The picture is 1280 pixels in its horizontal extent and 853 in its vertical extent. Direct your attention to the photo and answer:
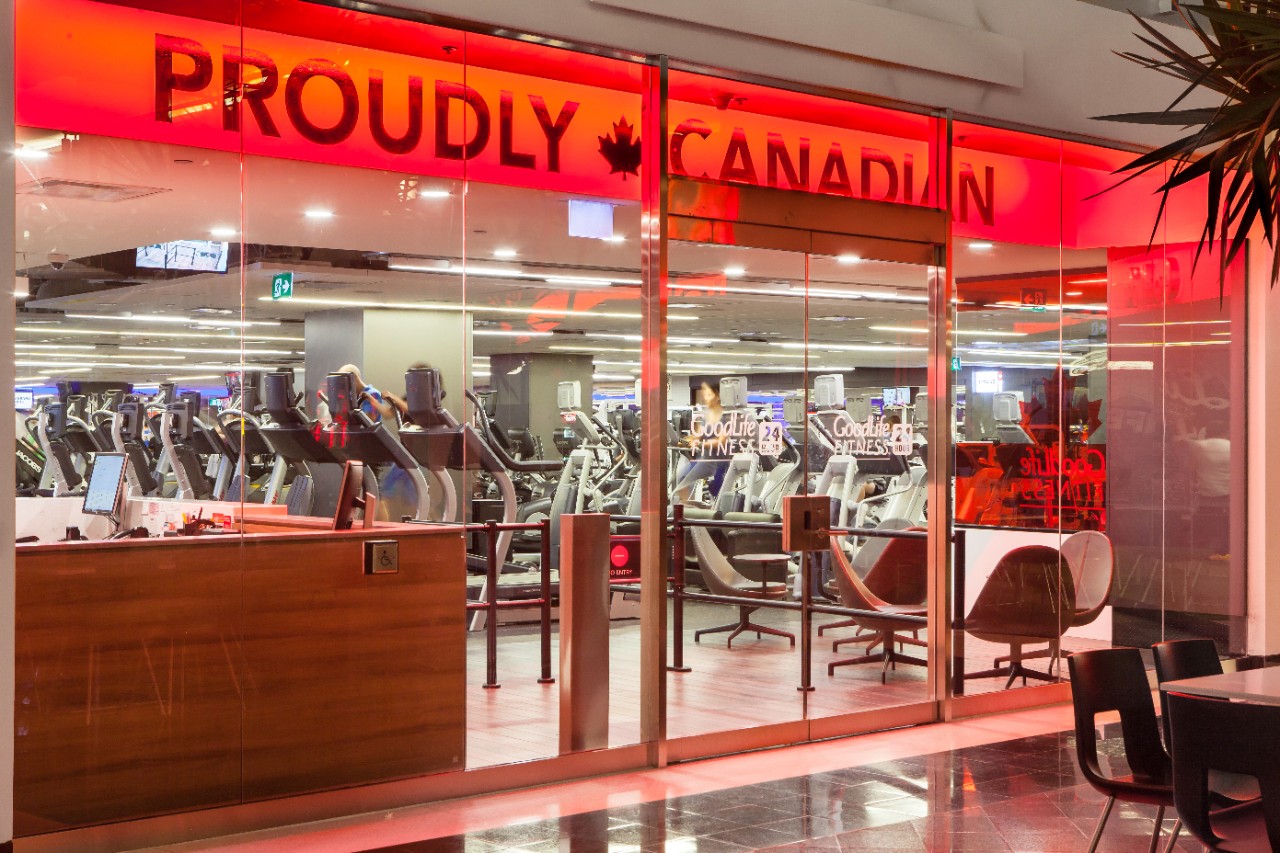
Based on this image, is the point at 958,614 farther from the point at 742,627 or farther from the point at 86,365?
the point at 86,365

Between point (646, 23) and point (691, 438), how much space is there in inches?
73.9

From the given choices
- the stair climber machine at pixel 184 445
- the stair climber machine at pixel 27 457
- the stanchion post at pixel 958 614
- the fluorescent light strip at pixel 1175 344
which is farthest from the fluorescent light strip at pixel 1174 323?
the stair climber machine at pixel 27 457

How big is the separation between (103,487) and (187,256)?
92 cm

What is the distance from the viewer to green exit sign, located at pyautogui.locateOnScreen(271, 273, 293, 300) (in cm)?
536

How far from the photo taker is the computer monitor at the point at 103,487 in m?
4.87

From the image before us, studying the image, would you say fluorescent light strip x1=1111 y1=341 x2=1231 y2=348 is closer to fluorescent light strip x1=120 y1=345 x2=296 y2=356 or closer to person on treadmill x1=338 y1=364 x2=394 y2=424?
person on treadmill x1=338 y1=364 x2=394 y2=424

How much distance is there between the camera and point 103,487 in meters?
4.89

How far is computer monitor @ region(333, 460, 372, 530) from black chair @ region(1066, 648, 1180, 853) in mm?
2800

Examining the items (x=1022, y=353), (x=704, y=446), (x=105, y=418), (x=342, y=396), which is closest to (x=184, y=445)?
(x=105, y=418)

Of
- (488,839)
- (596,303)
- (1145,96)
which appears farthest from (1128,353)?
(488,839)

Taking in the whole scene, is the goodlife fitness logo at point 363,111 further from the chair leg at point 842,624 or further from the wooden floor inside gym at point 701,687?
the chair leg at point 842,624

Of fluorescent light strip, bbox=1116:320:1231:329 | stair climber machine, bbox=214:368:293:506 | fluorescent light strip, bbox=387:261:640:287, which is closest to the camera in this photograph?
stair climber machine, bbox=214:368:293:506

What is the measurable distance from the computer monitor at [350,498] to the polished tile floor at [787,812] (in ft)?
3.80

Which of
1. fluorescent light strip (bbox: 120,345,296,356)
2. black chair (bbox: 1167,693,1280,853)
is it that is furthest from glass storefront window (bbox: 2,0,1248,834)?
black chair (bbox: 1167,693,1280,853)
